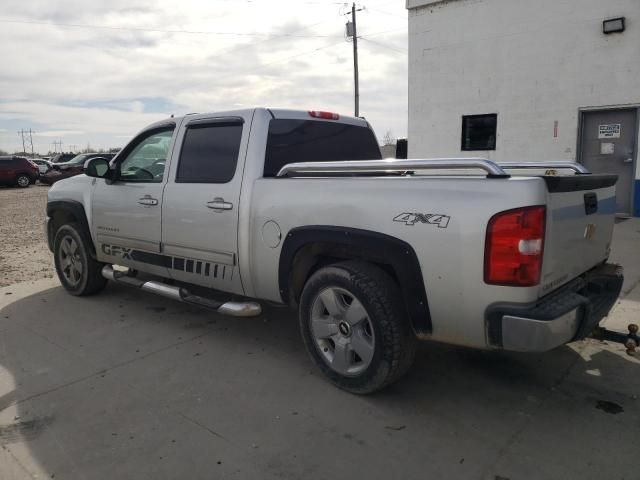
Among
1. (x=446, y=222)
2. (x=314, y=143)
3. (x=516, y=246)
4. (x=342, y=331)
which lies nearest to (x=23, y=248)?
→ (x=314, y=143)

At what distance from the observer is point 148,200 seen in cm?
451

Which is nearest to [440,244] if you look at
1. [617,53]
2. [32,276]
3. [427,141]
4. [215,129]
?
[215,129]

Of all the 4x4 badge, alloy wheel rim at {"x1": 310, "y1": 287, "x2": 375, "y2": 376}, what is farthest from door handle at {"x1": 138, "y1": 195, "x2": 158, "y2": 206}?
the 4x4 badge

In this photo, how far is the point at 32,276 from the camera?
6.70m

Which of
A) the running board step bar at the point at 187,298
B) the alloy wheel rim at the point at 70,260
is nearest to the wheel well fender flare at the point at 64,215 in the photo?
the alloy wheel rim at the point at 70,260

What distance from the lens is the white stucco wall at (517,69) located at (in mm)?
9930

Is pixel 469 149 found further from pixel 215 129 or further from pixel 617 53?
pixel 215 129

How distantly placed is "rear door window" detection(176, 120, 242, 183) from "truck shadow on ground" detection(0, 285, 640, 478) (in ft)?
4.55

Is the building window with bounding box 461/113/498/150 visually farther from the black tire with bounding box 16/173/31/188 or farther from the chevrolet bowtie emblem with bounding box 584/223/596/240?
the black tire with bounding box 16/173/31/188

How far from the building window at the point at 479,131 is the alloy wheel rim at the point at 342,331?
948 centimetres

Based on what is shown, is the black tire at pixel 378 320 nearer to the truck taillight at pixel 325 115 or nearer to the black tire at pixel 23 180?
the truck taillight at pixel 325 115

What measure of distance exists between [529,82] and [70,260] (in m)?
9.60

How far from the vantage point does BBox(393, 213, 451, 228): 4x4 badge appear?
106 inches

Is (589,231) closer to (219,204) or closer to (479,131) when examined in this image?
(219,204)
